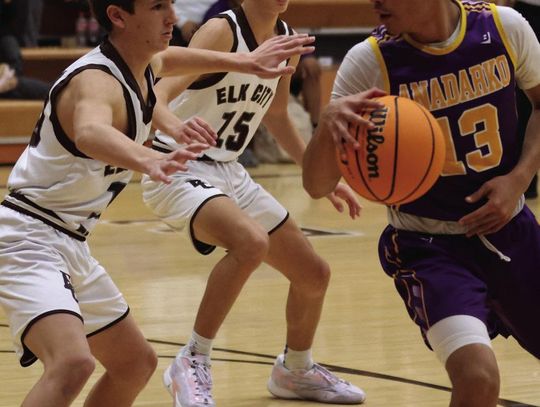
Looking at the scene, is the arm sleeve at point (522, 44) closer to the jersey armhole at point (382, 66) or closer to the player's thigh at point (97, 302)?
the jersey armhole at point (382, 66)

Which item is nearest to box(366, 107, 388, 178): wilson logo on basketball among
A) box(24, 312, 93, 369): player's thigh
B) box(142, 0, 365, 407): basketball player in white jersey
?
box(24, 312, 93, 369): player's thigh

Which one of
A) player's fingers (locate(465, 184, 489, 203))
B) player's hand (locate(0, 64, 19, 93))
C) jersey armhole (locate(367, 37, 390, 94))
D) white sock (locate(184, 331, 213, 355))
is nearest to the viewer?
player's fingers (locate(465, 184, 489, 203))

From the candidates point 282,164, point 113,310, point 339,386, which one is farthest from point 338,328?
point 282,164

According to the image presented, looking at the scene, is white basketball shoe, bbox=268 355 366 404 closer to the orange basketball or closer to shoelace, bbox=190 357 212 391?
shoelace, bbox=190 357 212 391

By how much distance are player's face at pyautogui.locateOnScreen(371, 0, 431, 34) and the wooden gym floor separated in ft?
5.71

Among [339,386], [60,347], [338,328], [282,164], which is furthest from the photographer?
[282,164]

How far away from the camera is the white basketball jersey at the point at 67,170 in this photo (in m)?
3.78

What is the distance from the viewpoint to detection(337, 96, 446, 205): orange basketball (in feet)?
11.3

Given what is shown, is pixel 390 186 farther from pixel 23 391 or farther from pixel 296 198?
pixel 296 198

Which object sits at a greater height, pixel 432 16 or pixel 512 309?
pixel 432 16

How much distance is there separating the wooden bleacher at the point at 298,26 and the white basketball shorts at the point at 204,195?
7.87m

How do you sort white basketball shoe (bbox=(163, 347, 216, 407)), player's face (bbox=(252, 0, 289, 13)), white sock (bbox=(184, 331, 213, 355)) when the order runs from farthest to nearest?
player's face (bbox=(252, 0, 289, 13)) < white sock (bbox=(184, 331, 213, 355)) < white basketball shoe (bbox=(163, 347, 216, 407))

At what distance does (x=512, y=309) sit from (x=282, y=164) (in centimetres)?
921

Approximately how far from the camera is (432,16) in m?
3.71
